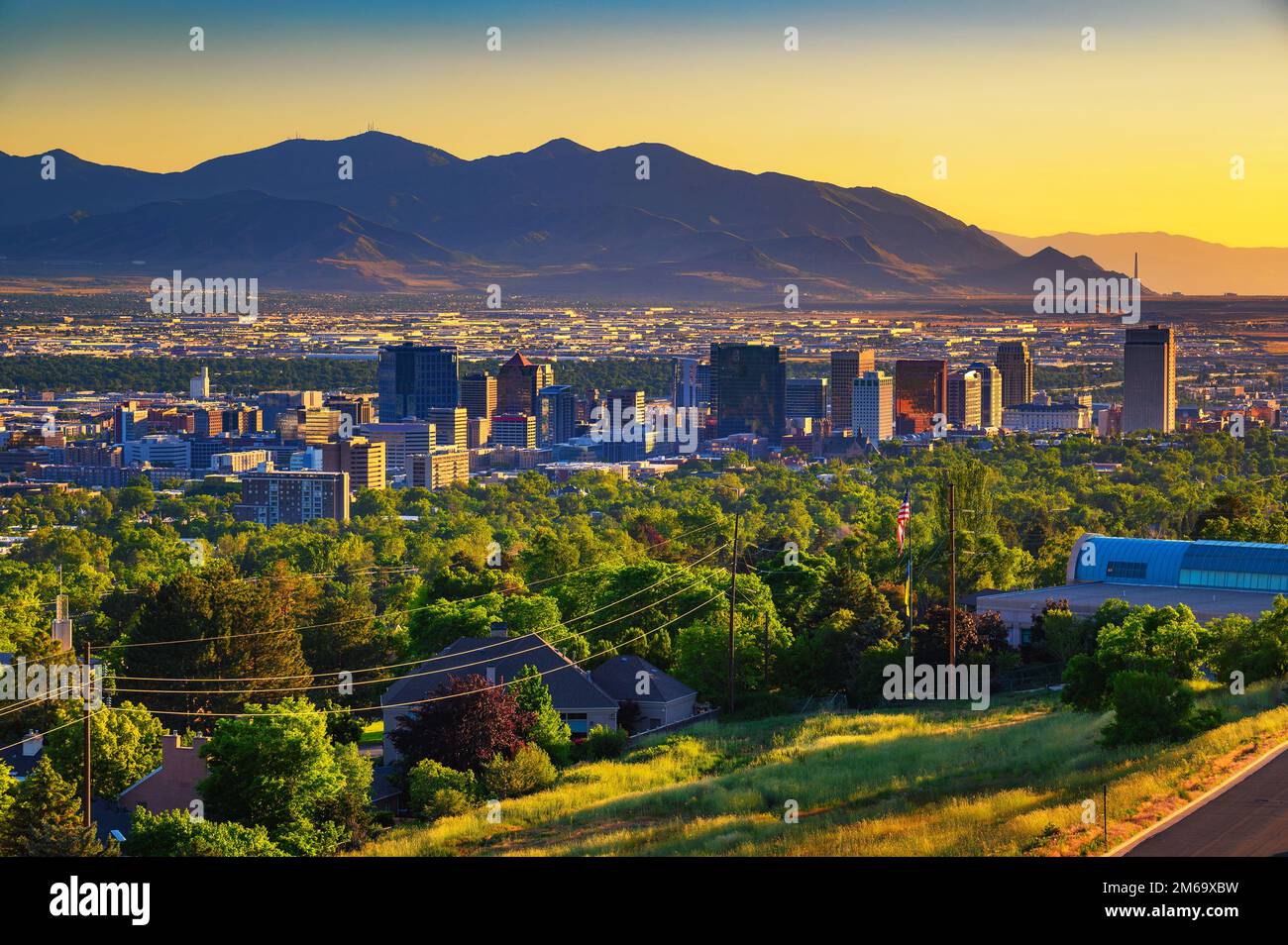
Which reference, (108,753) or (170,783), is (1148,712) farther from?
(108,753)

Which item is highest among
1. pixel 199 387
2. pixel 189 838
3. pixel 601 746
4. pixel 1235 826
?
pixel 1235 826

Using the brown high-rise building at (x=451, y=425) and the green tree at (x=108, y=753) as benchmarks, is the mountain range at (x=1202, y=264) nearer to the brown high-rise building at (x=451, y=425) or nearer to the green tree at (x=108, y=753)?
the brown high-rise building at (x=451, y=425)

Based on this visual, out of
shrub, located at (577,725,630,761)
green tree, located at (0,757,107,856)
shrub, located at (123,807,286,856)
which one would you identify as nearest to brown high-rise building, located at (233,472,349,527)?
shrub, located at (577,725,630,761)

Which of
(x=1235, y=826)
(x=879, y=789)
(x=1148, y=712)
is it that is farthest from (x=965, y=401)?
(x=1235, y=826)

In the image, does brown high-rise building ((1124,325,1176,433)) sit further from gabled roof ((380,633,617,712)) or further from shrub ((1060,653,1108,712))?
shrub ((1060,653,1108,712))

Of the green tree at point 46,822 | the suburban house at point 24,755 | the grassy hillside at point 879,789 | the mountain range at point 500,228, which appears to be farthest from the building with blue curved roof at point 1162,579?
the mountain range at point 500,228
